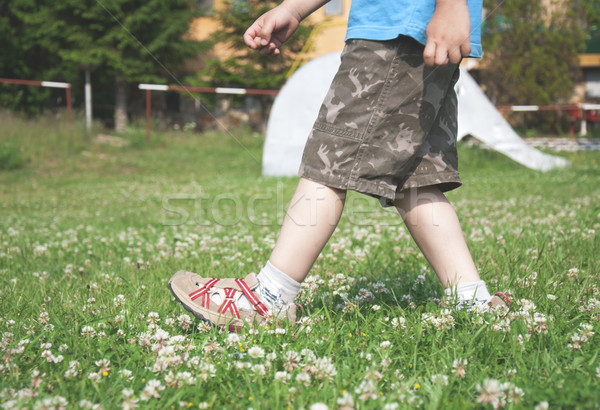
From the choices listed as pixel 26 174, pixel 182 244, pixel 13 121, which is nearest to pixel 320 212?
pixel 182 244

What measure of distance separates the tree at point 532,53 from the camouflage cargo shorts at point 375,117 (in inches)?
983

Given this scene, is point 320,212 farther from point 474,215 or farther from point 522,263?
point 474,215

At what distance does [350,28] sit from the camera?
2.19 meters

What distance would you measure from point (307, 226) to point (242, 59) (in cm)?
2221

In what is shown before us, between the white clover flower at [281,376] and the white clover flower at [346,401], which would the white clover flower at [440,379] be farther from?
the white clover flower at [281,376]

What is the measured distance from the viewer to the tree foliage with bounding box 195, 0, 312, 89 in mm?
22438

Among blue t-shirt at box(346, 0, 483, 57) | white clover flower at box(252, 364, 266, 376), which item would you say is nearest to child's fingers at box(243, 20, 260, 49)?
blue t-shirt at box(346, 0, 483, 57)

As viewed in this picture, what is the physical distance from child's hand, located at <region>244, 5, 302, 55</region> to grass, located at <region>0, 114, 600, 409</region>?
3.97ft

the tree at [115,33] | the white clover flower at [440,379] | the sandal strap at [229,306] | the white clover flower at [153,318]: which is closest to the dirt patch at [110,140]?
the tree at [115,33]

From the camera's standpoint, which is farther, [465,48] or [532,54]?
[532,54]

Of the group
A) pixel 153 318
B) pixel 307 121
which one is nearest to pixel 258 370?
pixel 153 318

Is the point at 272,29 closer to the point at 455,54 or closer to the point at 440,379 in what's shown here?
the point at 455,54

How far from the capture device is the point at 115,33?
847 inches

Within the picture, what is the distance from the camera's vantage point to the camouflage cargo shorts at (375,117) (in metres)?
2.08
